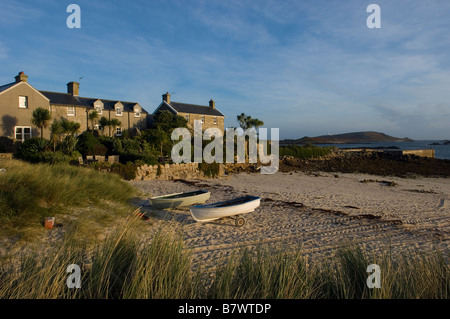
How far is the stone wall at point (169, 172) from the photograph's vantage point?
19062mm

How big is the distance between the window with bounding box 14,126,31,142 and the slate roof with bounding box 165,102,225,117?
686 inches

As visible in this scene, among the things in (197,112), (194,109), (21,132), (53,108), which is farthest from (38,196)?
(194,109)

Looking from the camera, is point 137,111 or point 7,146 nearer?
point 7,146

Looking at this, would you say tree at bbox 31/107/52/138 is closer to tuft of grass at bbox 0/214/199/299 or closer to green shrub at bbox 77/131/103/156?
green shrub at bbox 77/131/103/156

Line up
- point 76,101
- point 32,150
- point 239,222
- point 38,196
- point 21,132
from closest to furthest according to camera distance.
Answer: point 38,196 < point 239,222 < point 32,150 < point 21,132 < point 76,101

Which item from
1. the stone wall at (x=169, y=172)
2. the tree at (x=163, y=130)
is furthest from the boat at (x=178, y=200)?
the tree at (x=163, y=130)

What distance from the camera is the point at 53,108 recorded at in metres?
29.2

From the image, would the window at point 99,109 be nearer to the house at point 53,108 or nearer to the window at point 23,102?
the house at point 53,108

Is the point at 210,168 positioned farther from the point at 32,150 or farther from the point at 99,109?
the point at 99,109

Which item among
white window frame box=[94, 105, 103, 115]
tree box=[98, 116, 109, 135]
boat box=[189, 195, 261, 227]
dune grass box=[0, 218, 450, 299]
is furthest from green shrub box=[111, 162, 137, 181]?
white window frame box=[94, 105, 103, 115]

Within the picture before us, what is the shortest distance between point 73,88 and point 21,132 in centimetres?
856

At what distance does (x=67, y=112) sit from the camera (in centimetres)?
3019
